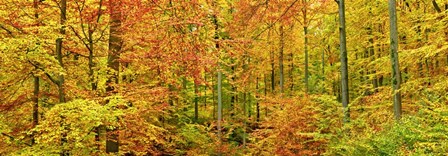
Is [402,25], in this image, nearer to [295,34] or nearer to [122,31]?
[295,34]

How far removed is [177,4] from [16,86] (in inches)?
277

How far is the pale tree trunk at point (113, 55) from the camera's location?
8.55 meters

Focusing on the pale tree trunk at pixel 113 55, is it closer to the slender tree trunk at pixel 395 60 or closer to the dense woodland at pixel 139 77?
the dense woodland at pixel 139 77

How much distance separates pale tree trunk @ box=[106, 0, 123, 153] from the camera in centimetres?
855

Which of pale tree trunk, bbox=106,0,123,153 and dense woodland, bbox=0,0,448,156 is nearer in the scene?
dense woodland, bbox=0,0,448,156

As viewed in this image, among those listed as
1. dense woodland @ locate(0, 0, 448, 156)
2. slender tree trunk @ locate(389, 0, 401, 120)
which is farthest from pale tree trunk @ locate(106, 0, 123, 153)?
slender tree trunk @ locate(389, 0, 401, 120)

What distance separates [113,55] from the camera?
31.0 ft

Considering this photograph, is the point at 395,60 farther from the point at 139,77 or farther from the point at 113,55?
the point at 139,77

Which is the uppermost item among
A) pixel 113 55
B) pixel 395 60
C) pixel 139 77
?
pixel 113 55

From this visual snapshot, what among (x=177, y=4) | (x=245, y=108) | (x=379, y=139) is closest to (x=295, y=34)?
(x=245, y=108)

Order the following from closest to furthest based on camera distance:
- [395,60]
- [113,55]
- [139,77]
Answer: [395,60]
[113,55]
[139,77]

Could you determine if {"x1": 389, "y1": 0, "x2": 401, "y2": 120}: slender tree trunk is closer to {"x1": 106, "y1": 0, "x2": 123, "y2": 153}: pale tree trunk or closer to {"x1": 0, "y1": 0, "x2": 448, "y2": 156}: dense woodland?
{"x1": 0, "y1": 0, "x2": 448, "y2": 156}: dense woodland

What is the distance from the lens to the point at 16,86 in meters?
9.37

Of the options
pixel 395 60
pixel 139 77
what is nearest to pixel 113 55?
pixel 139 77
